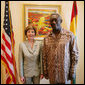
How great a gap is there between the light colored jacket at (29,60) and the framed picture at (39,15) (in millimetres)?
725

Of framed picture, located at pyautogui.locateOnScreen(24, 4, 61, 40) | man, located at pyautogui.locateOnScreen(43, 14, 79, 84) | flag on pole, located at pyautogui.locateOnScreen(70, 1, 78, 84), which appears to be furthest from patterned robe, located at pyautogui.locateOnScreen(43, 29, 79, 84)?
framed picture, located at pyautogui.locateOnScreen(24, 4, 61, 40)

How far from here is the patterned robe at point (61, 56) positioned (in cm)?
139

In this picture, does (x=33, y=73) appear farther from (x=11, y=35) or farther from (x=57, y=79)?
(x=11, y=35)

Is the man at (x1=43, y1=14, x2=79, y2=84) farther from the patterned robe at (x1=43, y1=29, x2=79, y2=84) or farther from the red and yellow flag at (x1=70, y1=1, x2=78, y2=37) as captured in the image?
the red and yellow flag at (x1=70, y1=1, x2=78, y2=37)

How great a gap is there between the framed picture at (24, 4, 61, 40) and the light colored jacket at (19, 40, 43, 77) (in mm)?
725

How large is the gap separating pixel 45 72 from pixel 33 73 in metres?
0.18

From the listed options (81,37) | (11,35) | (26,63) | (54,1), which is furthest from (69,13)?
(26,63)

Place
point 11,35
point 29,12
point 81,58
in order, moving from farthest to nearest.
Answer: point 81,58 → point 29,12 → point 11,35

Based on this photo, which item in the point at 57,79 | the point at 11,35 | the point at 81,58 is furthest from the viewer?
the point at 81,58

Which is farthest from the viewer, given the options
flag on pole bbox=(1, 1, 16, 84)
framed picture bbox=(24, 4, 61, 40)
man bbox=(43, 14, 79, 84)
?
framed picture bbox=(24, 4, 61, 40)

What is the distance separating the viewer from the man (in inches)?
54.4

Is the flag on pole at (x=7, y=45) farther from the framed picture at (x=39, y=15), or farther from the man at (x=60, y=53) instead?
the man at (x=60, y=53)

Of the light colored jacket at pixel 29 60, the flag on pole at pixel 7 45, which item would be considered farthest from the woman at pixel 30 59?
the flag on pole at pixel 7 45

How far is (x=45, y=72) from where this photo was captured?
1.52 m
